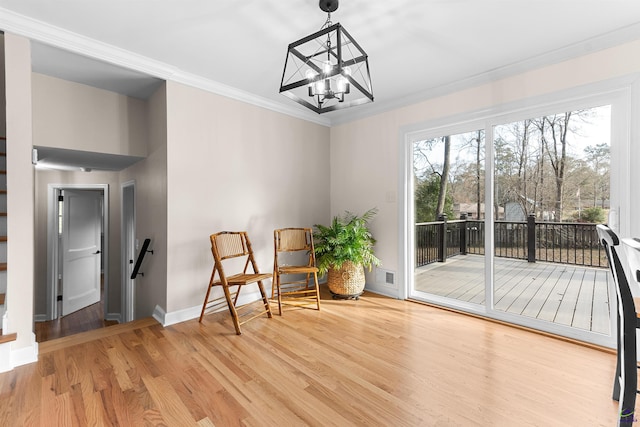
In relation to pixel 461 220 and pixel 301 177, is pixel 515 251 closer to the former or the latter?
pixel 461 220

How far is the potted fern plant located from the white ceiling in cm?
183

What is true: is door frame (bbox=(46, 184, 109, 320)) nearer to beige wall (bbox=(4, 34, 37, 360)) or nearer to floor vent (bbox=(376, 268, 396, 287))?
beige wall (bbox=(4, 34, 37, 360))

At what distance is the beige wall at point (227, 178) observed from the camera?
2971 mm

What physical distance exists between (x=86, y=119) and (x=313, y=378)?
3393mm

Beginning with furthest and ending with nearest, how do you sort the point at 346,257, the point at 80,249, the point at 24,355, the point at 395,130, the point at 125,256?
the point at 80,249, the point at 125,256, the point at 395,130, the point at 346,257, the point at 24,355

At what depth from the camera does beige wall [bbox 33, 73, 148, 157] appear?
111 inches

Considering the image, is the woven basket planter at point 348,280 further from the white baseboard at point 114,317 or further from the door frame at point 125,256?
the white baseboard at point 114,317

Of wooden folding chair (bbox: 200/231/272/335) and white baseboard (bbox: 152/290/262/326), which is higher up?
wooden folding chair (bbox: 200/231/272/335)

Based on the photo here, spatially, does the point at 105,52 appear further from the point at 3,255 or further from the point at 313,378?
the point at 313,378

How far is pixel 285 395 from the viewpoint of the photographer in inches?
71.3

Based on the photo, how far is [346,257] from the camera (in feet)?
11.8

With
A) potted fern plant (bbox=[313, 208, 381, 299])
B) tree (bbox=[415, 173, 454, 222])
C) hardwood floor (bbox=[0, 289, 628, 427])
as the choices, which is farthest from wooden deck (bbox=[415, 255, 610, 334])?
potted fern plant (bbox=[313, 208, 381, 299])

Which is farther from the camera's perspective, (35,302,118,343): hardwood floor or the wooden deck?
(35,302,118,343): hardwood floor

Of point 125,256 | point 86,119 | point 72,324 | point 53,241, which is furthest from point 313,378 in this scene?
point 53,241
